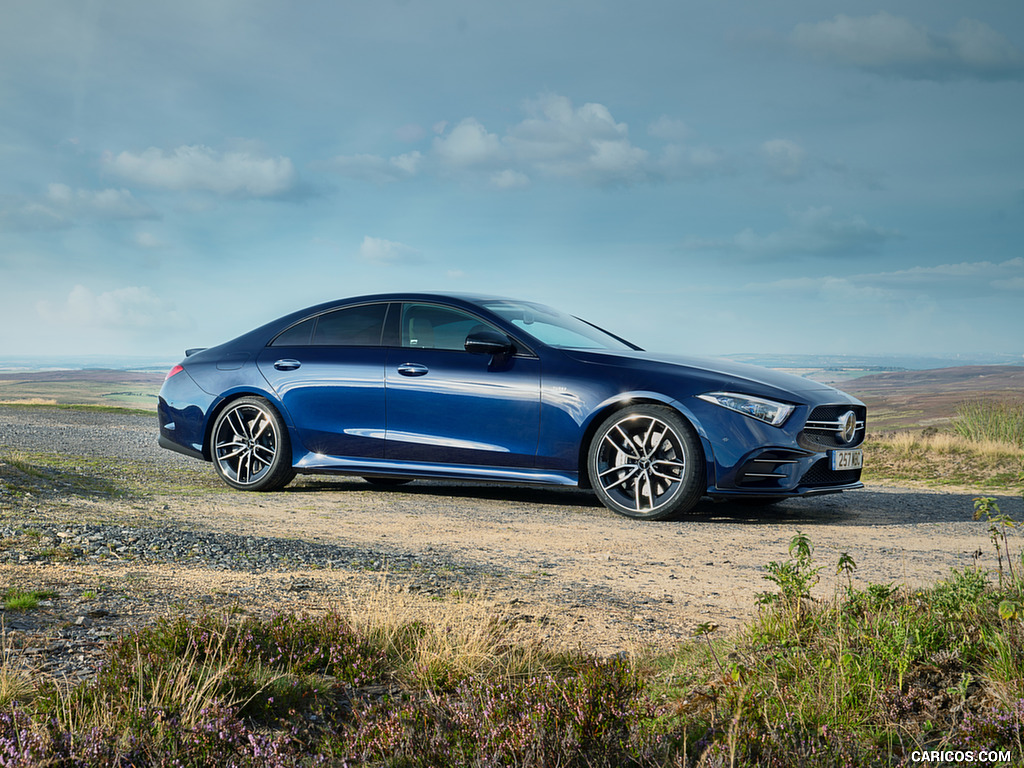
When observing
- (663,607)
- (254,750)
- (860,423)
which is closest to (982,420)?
(860,423)

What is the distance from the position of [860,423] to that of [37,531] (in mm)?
5804

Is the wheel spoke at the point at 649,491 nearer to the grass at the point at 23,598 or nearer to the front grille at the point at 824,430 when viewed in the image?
the front grille at the point at 824,430

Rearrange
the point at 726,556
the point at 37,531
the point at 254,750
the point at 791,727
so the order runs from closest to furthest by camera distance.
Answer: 1. the point at 254,750
2. the point at 791,727
3. the point at 37,531
4. the point at 726,556

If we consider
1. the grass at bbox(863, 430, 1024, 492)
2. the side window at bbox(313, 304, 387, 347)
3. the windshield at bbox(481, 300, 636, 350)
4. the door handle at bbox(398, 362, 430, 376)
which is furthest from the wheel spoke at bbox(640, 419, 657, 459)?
the grass at bbox(863, 430, 1024, 492)

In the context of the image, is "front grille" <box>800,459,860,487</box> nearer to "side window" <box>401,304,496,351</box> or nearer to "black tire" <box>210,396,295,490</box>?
"side window" <box>401,304,496,351</box>

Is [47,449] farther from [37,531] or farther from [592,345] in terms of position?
[592,345]

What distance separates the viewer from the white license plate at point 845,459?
21.4 feet

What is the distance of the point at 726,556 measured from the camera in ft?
17.2

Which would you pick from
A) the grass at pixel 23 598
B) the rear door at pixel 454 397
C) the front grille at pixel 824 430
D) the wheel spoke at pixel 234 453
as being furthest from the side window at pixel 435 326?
the grass at pixel 23 598

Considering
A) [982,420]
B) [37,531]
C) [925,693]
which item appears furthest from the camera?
[982,420]

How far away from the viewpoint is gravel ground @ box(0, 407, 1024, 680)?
11.8 ft

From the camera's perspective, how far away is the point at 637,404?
6.60 meters

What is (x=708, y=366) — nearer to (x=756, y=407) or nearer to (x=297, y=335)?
(x=756, y=407)

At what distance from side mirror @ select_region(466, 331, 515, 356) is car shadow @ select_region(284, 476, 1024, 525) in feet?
4.61
